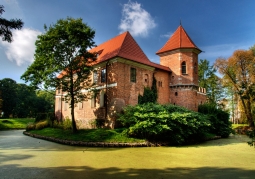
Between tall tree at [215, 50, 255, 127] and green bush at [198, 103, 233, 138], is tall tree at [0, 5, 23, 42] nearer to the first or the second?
green bush at [198, 103, 233, 138]

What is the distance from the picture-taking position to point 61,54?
1656cm

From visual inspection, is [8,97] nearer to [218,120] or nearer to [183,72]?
[183,72]

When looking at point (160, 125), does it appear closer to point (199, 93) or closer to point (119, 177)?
point (119, 177)

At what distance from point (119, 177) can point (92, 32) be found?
42.7 ft

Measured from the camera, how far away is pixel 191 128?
50.0ft

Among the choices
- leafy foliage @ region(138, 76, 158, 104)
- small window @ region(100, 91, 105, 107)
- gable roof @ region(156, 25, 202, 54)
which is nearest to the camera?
small window @ region(100, 91, 105, 107)

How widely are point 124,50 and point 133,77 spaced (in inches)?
108

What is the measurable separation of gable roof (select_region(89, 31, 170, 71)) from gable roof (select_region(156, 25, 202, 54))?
5.08 metres

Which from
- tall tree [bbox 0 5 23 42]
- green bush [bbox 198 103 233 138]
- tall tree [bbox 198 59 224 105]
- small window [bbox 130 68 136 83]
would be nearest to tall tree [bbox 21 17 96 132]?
small window [bbox 130 68 136 83]

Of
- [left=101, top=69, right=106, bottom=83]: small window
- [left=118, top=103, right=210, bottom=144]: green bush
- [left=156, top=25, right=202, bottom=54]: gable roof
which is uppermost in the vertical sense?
[left=156, top=25, right=202, bottom=54]: gable roof

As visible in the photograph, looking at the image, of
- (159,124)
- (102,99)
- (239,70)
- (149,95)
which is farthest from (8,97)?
(239,70)

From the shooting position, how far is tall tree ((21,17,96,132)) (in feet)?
52.3

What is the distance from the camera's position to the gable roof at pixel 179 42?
79.5ft

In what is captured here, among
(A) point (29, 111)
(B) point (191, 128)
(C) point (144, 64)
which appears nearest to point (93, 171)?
(B) point (191, 128)
